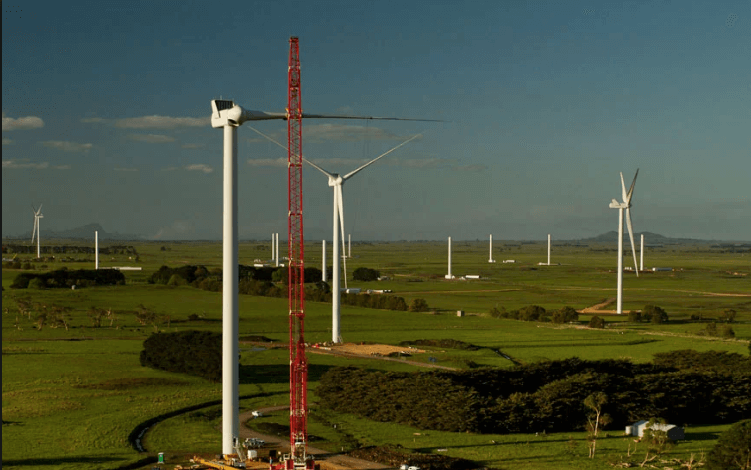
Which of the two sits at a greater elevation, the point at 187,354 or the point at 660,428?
the point at 187,354

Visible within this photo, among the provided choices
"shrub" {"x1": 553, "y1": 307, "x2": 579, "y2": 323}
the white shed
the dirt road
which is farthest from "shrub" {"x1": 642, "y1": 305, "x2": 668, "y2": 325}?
the dirt road

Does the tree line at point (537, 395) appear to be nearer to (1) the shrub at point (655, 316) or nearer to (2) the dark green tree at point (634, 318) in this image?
(1) the shrub at point (655, 316)

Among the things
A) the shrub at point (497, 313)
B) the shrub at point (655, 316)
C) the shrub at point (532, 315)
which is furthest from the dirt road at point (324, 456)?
the shrub at point (655, 316)

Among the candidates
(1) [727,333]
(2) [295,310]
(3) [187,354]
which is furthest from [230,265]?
(1) [727,333]

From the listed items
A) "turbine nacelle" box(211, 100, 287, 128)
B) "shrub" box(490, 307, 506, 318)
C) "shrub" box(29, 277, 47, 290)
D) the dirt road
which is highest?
"turbine nacelle" box(211, 100, 287, 128)

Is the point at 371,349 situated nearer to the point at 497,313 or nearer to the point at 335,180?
the point at 335,180

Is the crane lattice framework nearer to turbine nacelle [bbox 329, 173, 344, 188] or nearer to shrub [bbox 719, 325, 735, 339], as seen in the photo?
turbine nacelle [bbox 329, 173, 344, 188]

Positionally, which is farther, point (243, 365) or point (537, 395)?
point (243, 365)

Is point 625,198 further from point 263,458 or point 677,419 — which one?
point 263,458

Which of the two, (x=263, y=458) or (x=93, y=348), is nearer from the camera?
(x=263, y=458)

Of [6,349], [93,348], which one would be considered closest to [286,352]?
[93,348]

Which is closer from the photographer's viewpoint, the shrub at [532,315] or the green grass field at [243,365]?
the green grass field at [243,365]
